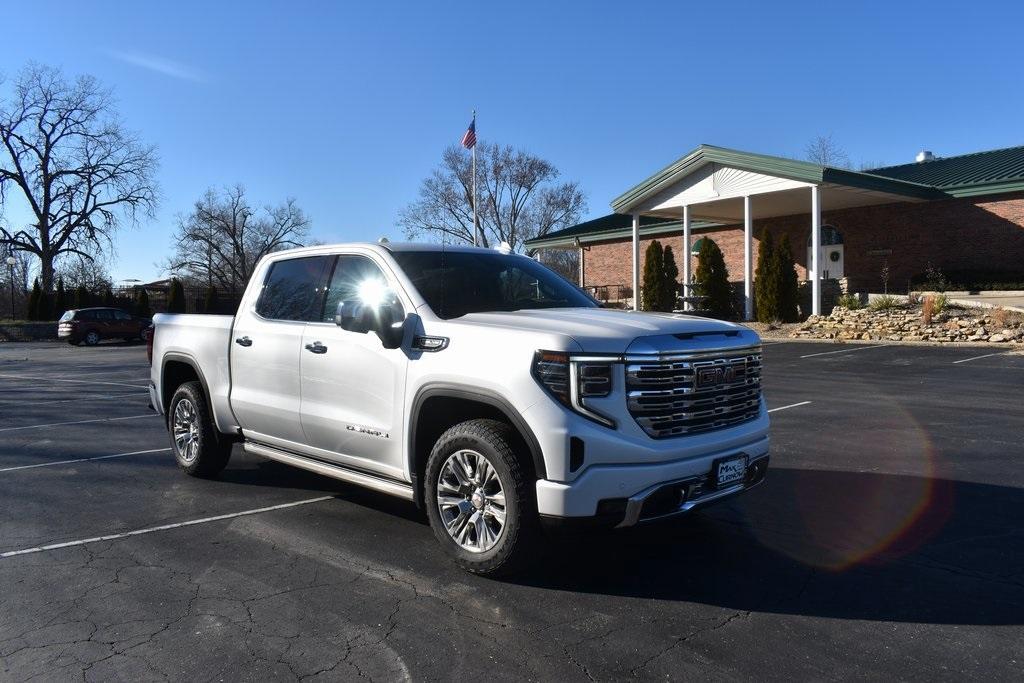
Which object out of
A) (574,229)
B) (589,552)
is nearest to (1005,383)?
(589,552)

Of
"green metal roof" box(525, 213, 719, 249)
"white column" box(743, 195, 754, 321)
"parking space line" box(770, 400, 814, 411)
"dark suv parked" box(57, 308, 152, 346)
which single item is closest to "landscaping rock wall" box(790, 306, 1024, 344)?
"white column" box(743, 195, 754, 321)

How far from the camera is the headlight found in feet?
13.1

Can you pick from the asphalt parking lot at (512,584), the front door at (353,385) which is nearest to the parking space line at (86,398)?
the asphalt parking lot at (512,584)

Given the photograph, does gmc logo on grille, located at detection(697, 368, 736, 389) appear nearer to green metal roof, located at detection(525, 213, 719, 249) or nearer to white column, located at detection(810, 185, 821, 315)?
white column, located at detection(810, 185, 821, 315)

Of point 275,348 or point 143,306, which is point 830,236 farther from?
A: point 143,306

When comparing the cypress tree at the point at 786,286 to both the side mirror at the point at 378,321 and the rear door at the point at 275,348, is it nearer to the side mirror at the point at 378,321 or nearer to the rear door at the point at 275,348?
the rear door at the point at 275,348

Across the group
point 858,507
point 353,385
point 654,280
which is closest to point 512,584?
point 353,385

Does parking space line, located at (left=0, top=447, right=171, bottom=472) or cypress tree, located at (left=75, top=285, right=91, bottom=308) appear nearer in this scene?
parking space line, located at (left=0, top=447, right=171, bottom=472)

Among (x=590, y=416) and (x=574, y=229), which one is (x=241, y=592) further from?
(x=574, y=229)

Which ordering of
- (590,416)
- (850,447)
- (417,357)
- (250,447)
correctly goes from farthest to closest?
(850,447), (250,447), (417,357), (590,416)

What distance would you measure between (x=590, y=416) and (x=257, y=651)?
191cm

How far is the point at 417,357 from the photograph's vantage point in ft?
15.4

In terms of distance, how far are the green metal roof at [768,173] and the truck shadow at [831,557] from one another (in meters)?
19.4

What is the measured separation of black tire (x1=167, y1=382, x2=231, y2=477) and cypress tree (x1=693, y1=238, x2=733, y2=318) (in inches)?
851
